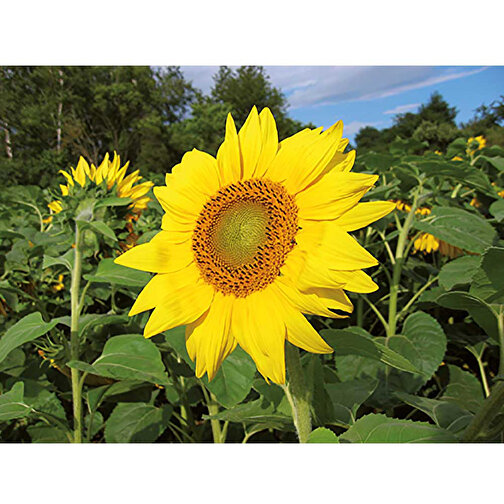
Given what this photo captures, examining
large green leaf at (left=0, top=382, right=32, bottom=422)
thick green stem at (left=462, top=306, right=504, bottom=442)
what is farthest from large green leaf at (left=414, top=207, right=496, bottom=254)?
large green leaf at (left=0, top=382, right=32, bottom=422)

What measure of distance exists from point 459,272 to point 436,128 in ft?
61.0

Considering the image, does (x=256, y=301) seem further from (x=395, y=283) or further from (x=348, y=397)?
(x=395, y=283)

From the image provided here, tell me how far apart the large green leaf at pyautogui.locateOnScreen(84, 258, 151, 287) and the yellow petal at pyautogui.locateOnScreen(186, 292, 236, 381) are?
364 millimetres

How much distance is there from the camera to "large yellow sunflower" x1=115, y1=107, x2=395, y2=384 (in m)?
0.52

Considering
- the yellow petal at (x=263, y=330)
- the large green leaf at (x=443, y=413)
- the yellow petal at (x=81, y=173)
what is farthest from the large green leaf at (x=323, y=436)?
the yellow petal at (x=81, y=173)

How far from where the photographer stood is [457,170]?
1.23 m

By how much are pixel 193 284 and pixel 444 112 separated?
26752 millimetres

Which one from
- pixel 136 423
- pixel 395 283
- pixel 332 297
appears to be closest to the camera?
pixel 332 297

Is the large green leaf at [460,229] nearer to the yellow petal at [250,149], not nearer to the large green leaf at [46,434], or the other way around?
the yellow petal at [250,149]

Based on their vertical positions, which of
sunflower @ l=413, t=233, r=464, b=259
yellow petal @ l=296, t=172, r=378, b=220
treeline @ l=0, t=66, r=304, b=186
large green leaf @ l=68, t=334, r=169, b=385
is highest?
treeline @ l=0, t=66, r=304, b=186

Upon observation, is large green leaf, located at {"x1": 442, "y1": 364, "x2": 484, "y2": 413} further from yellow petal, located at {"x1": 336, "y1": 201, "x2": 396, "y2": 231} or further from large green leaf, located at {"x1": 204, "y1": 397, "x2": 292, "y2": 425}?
yellow petal, located at {"x1": 336, "y1": 201, "x2": 396, "y2": 231}

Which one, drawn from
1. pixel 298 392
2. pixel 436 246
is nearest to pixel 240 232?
pixel 298 392

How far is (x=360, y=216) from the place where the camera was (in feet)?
1.76
